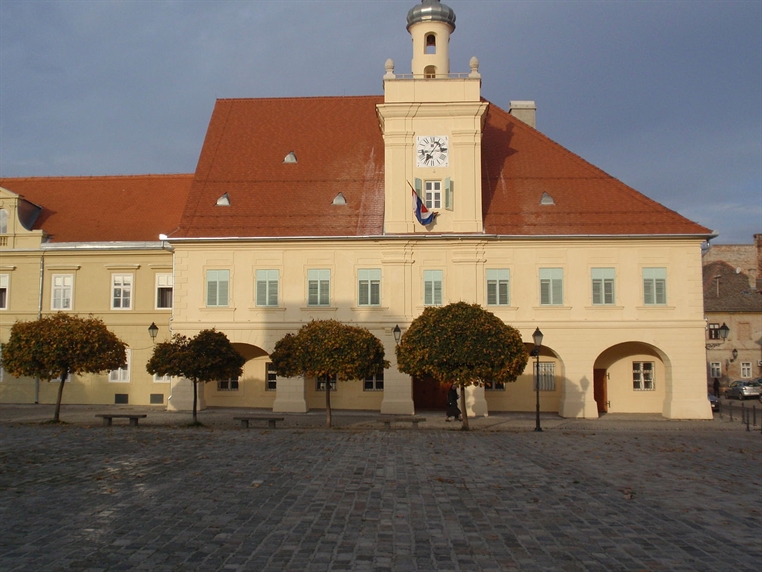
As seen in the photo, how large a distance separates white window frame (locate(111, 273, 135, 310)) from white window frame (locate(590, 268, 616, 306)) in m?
21.3

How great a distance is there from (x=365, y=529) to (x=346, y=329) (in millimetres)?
15401

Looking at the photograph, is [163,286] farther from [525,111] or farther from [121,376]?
[525,111]

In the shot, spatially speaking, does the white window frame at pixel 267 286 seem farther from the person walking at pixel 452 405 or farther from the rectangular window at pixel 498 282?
the rectangular window at pixel 498 282

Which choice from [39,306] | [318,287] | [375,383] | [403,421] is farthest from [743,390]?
[39,306]

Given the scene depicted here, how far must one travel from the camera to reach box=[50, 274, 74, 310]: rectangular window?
3394 cm

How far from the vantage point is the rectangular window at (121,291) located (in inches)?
1328

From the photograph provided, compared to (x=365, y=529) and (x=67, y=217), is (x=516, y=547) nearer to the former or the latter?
(x=365, y=529)

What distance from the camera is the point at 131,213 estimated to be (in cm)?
3575

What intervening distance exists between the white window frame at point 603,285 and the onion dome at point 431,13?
553 inches

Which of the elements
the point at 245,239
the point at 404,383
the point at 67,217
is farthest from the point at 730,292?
the point at 67,217

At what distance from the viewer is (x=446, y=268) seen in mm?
31312

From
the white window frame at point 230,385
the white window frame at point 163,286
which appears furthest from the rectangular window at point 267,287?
the white window frame at point 163,286

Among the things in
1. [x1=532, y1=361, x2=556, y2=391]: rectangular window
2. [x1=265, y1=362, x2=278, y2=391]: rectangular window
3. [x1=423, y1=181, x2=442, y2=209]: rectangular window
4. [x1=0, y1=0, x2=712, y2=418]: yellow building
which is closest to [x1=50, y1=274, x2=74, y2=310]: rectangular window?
[x1=0, y1=0, x2=712, y2=418]: yellow building

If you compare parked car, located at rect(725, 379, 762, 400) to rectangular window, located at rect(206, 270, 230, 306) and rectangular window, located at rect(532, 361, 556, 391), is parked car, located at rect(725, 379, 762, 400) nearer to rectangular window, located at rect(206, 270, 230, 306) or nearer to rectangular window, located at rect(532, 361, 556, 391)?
rectangular window, located at rect(532, 361, 556, 391)
